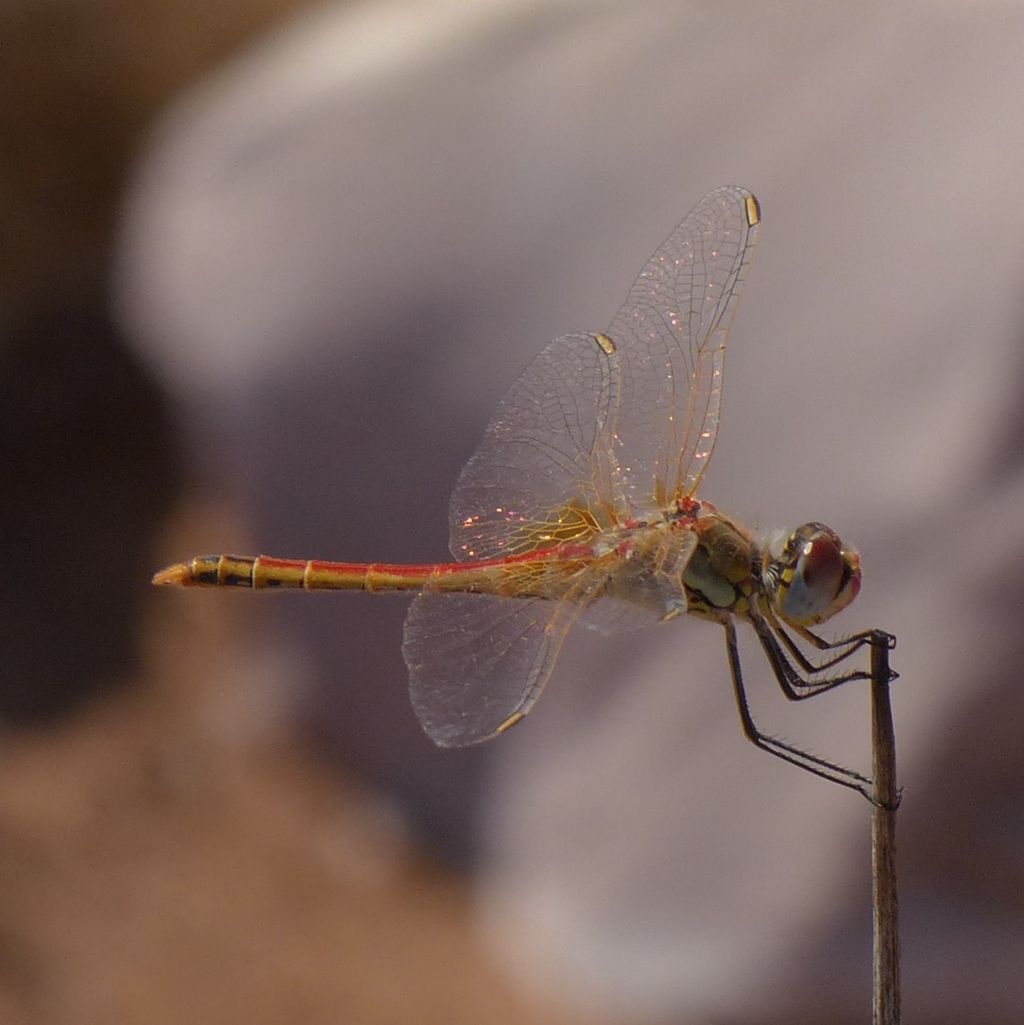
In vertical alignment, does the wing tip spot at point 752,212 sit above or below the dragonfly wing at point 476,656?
above

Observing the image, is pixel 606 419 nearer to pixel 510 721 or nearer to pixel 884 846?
pixel 510 721

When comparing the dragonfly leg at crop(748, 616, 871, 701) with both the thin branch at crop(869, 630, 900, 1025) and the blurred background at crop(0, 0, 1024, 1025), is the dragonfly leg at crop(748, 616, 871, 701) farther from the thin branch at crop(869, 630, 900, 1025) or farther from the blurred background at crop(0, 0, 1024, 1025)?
the blurred background at crop(0, 0, 1024, 1025)

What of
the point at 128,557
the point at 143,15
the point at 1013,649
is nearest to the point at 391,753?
the point at 128,557

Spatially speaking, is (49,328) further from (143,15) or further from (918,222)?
(918,222)

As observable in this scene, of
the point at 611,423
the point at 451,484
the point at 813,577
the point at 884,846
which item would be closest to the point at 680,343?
the point at 611,423

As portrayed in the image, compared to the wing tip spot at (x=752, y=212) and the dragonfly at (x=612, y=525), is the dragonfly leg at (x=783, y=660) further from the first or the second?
the wing tip spot at (x=752, y=212)

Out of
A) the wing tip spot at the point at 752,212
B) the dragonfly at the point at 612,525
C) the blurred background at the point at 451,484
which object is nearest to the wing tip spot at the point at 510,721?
the dragonfly at the point at 612,525
